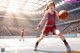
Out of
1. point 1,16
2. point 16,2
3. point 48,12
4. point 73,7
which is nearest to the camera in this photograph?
point 48,12

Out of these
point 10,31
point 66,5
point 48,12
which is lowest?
point 10,31

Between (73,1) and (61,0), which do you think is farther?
(61,0)

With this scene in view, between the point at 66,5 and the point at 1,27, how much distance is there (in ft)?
58.9

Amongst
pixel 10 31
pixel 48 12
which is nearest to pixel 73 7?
pixel 10 31

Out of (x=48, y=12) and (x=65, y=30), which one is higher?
(x=48, y=12)

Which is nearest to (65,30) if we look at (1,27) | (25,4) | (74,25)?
(74,25)

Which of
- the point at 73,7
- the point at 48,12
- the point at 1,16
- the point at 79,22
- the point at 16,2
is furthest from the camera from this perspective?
the point at 1,16

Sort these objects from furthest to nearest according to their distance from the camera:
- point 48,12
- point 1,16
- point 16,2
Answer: point 1,16 → point 16,2 → point 48,12

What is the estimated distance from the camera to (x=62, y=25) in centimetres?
4588

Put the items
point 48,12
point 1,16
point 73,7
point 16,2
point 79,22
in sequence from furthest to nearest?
point 1,16 → point 16,2 → point 73,7 → point 79,22 → point 48,12

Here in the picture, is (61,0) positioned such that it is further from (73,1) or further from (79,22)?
(79,22)

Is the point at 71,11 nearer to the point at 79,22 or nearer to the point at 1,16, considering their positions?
the point at 79,22

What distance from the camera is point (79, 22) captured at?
37.7 metres

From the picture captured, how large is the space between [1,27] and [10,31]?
2.64 meters
